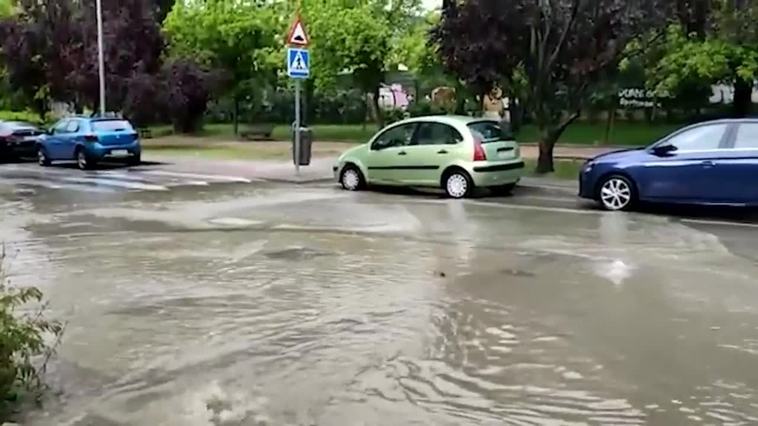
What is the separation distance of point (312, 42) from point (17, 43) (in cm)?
1049

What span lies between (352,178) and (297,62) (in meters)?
3.14

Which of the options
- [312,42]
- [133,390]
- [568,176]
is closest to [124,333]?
[133,390]

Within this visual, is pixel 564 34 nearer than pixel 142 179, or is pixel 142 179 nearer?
pixel 564 34

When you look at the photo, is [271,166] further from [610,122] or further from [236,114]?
[236,114]

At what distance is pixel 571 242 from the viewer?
11.4 meters

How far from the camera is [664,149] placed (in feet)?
46.3

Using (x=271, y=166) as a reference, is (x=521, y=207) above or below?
below

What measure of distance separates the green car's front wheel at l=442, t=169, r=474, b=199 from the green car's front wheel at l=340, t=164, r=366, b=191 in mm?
1998

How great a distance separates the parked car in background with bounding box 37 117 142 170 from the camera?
80.1ft

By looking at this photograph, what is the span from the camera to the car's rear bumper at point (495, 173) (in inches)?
635

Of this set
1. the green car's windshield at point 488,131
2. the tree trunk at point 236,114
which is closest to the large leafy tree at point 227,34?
the tree trunk at point 236,114

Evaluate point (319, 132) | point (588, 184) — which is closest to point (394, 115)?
point (319, 132)

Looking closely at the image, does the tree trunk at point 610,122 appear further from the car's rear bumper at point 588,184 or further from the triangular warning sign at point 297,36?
the car's rear bumper at point 588,184

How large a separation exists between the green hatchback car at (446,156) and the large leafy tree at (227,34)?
2013cm
